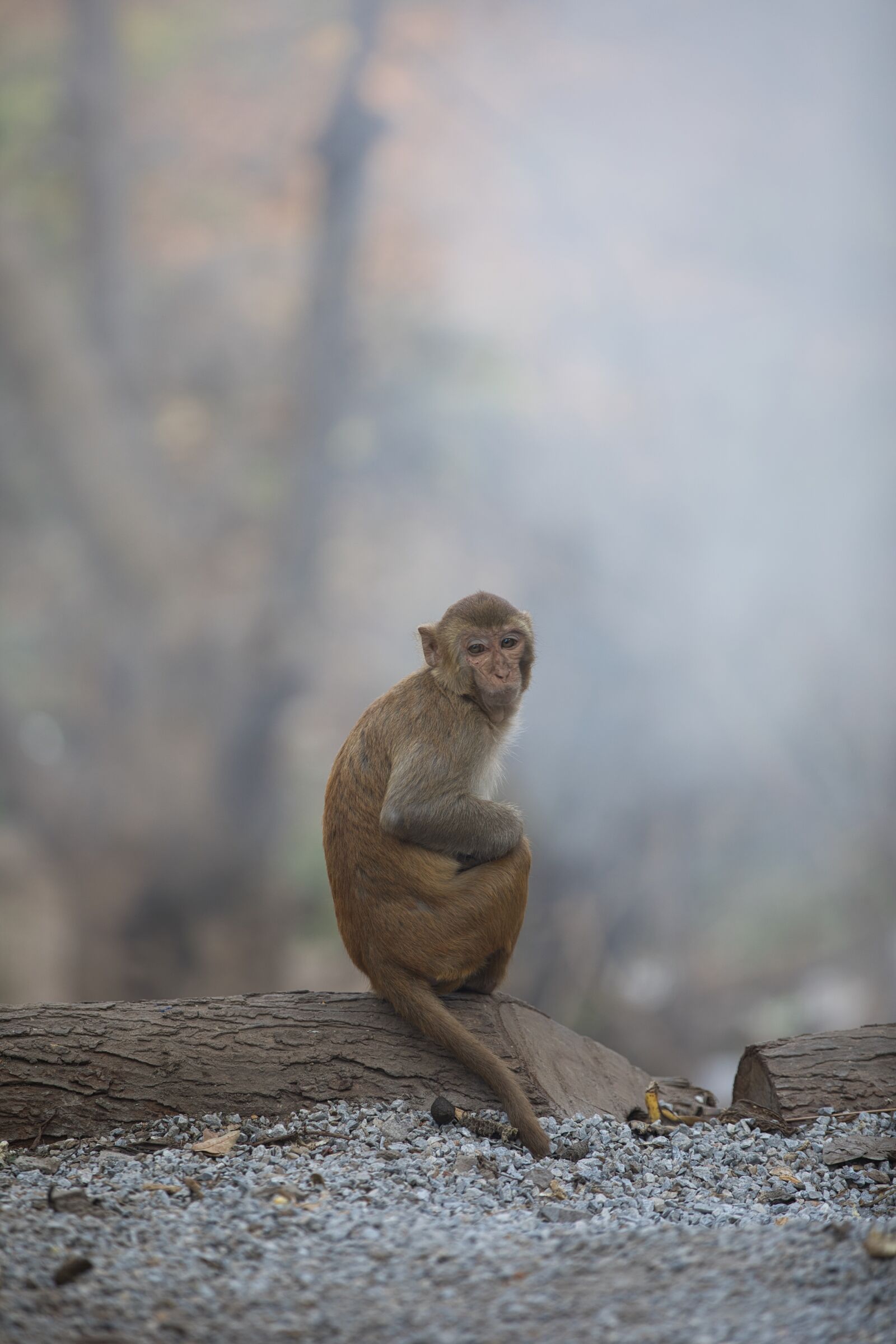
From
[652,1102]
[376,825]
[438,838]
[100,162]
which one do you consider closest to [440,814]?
[438,838]

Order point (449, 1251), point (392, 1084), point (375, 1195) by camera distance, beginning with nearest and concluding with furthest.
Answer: point (449, 1251) < point (375, 1195) < point (392, 1084)

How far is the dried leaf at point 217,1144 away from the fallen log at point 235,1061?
0.17 metres

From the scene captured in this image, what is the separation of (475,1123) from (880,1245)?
1698mm

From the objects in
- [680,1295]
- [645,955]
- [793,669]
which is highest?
[793,669]

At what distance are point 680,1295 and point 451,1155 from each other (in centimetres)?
137

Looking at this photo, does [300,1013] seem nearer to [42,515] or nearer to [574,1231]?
[574,1231]

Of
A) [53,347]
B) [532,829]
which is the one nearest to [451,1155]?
[532,829]

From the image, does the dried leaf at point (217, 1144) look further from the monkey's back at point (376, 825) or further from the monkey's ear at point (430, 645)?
the monkey's ear at point (430, 645)

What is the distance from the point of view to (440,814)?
4.26m

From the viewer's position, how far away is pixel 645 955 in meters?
11.9

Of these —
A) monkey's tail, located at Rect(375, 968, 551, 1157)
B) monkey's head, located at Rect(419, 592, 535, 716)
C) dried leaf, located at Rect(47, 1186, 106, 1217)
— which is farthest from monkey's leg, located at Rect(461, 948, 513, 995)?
dried leaf, located at Rect(47, 1186, 106, 1217)

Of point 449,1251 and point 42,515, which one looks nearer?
point 449,1251

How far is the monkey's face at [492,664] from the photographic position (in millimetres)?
4469

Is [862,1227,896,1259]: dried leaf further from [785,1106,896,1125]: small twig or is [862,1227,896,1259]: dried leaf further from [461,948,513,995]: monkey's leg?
[461,948,513,995]: monkey's leg
